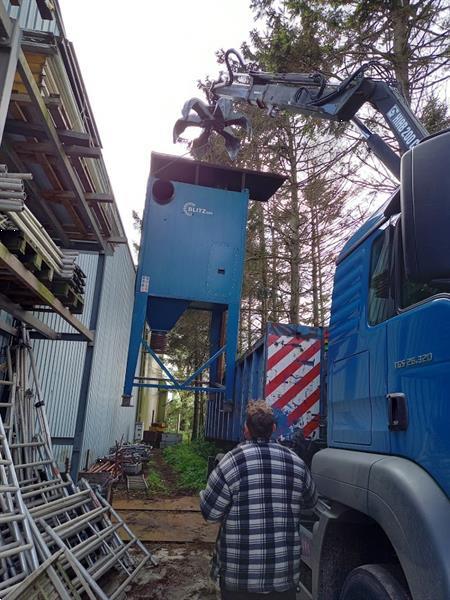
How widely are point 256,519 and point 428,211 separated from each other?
183 centimetres

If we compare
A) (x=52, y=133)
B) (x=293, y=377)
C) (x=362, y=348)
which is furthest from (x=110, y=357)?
(x=362, y=348)

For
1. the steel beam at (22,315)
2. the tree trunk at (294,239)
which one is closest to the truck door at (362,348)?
the steel beam at (22,315)

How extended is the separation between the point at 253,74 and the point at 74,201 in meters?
2.98

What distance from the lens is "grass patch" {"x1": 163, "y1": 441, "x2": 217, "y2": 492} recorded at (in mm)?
8750

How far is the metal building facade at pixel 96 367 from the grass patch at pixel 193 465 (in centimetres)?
192

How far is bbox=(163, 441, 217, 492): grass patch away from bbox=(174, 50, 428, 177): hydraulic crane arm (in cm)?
601

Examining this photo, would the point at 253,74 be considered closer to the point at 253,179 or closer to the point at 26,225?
the point at 253,179

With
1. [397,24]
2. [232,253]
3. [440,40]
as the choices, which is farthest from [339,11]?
[232,253]

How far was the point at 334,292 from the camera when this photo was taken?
11.3 ft

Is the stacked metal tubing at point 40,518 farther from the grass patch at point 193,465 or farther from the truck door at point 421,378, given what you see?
the grass patch at point 193,465

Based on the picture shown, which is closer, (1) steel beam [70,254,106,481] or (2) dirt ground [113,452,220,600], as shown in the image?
(2) dirt ground [113,452,220,600]

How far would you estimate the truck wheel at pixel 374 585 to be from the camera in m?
1.95

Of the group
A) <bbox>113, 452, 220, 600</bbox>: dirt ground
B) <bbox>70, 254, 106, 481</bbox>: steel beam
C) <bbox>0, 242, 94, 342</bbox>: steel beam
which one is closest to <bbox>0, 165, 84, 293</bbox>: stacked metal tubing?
<bbox>0, 242, 94, 342</bbox>: steel beam

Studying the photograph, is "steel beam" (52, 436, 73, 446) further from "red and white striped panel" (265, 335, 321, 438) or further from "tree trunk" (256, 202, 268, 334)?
"tree trunk" (256, 202, 268, 334)
